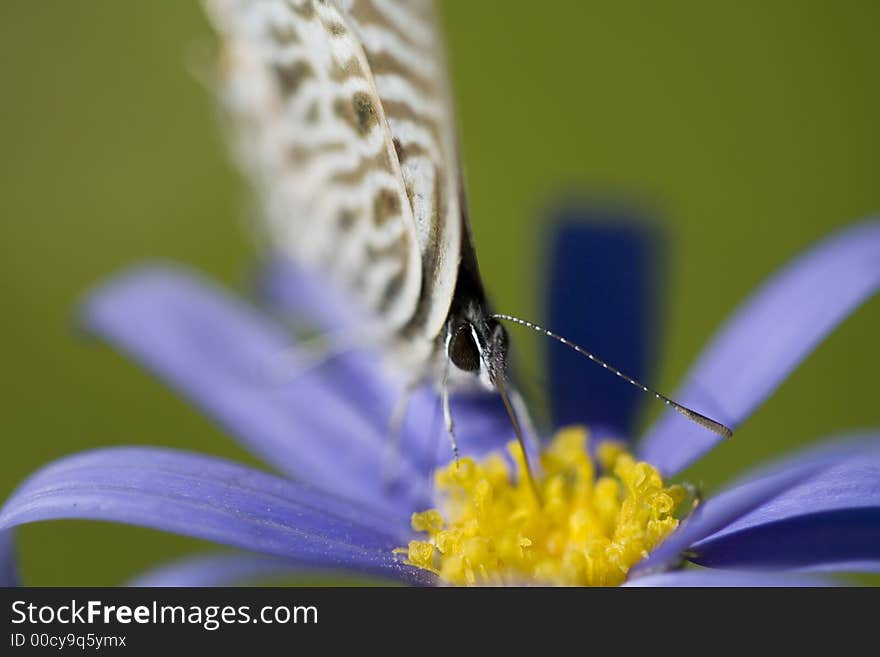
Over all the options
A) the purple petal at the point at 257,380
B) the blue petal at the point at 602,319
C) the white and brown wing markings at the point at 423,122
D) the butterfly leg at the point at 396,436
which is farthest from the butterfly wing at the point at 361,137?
the blue petal at the point at 602,319

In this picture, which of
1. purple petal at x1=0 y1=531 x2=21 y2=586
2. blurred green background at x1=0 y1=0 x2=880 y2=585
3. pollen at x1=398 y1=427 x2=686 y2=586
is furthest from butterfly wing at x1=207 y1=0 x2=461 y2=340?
blurred green background at x1=0 y1=0 x2=880 y2=585

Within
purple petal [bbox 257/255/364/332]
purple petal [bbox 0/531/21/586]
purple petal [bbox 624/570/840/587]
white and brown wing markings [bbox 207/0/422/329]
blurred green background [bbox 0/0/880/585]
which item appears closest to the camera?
purple petal [bbox 624/570/840/587]

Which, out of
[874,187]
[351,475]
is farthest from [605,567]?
[874,187]

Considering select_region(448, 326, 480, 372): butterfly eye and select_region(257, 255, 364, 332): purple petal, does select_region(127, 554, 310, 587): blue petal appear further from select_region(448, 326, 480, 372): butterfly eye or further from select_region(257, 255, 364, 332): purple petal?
select_region(257, 255, 364, 332): purple petal

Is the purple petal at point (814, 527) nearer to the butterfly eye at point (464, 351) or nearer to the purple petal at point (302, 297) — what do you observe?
the butterfly eye at point (464, 351)

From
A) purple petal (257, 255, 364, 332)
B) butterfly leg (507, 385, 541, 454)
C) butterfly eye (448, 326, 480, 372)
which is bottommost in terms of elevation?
butterfly eye (448, 326, 480, 372)

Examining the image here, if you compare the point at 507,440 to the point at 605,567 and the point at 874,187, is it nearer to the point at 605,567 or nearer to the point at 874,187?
the point at 605,567

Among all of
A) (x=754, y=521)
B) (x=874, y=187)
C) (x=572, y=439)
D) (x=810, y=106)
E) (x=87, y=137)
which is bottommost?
(x=754, y=521)
